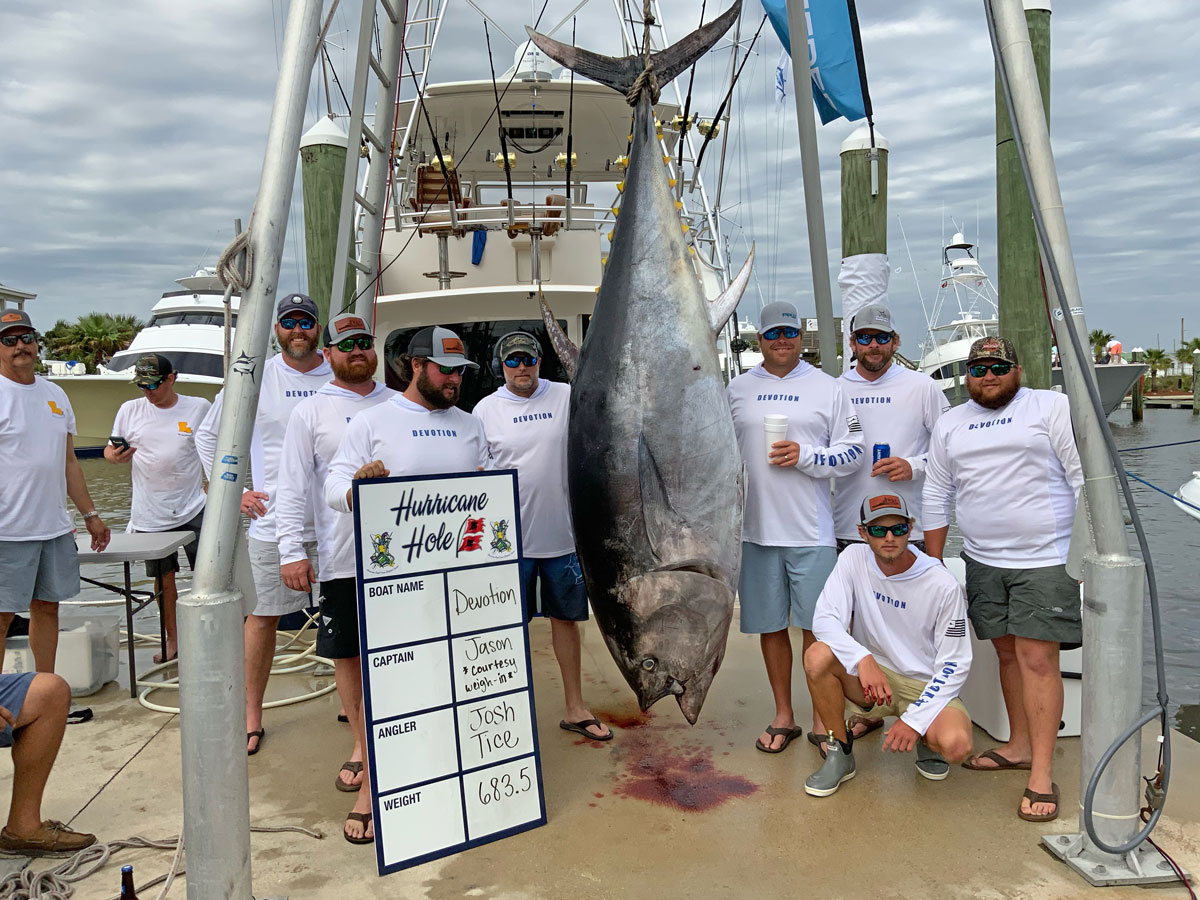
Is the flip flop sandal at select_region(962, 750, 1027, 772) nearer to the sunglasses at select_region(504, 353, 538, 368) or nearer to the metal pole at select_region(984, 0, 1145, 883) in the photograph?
the metal pole at select_region(984, 0, 1145, 883)

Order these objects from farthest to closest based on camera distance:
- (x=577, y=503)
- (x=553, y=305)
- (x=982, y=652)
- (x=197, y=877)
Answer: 1. (x=553, y=305)
2. (x=982, y=652)
3. (x=577, y=503)
4. (x=197, y=877)

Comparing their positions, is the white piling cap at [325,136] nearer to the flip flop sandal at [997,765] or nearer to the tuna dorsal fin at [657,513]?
the tuna dorsal fin at [657,513]

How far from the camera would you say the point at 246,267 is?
6.33 ft

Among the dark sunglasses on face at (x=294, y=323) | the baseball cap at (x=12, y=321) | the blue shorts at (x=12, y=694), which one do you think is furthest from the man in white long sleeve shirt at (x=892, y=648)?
the baseball cap at (x=12, y=321)

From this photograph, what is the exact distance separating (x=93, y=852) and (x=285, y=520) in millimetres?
1021

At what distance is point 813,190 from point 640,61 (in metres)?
1.55

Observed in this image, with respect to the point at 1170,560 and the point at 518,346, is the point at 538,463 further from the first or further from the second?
the point at 1170,560

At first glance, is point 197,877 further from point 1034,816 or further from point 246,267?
point 1034,816

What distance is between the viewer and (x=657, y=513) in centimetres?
226

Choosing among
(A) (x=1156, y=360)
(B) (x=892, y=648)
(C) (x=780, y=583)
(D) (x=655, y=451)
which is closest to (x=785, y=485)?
(C) (x=780, y=583)

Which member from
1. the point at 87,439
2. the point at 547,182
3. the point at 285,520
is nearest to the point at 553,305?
the point at 547,182

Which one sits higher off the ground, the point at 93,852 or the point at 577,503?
the point at 577,503

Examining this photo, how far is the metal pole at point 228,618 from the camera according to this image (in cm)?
186

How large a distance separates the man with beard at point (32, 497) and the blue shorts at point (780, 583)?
246 centimetres
